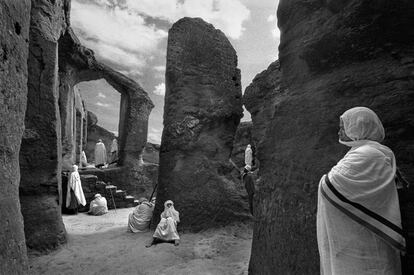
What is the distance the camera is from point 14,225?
2.43 meters

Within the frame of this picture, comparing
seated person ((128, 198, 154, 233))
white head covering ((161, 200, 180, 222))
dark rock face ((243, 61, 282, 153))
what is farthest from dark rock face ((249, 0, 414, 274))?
dark rock face ((243, 61, 282, 153))

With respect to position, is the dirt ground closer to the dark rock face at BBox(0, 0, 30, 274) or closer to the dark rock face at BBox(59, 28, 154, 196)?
the dark rock face at BBox(0, 0, 30, 274)

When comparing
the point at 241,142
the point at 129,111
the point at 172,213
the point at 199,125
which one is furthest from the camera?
the point at 241,142

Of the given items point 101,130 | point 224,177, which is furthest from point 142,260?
point 101,130

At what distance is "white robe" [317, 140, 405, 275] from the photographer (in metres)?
1.63

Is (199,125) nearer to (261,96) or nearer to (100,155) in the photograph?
(261,96)

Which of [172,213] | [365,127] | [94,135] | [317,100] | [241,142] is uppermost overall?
[94,135]

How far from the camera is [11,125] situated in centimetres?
262

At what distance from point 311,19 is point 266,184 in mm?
1663

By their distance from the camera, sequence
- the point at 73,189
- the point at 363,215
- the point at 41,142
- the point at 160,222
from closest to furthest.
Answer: the point at 363,215 < the point at 41,142 < the point at 160,222 < the point at 73,189

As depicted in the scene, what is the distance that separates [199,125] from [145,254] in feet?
10.1

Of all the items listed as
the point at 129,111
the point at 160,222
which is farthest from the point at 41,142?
the point at 129,111

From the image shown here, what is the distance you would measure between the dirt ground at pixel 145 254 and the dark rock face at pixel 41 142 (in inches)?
18.9

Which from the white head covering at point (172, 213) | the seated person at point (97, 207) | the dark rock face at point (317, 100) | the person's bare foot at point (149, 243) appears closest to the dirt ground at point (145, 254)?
the person's bare foot at point (149, 243)
